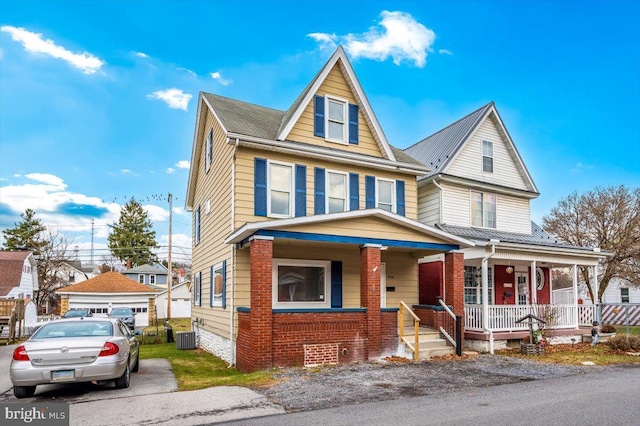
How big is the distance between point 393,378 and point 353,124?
9.27 m

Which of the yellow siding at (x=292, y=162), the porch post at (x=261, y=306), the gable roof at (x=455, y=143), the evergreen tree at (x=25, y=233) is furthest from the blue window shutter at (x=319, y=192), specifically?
the evergreen tree at (x=25, y=233)

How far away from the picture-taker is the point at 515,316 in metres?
16.7

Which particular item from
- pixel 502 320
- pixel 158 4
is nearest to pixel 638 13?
pixel 502 320

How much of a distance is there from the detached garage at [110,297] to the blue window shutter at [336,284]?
86.3 ft

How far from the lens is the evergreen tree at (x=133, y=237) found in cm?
7275

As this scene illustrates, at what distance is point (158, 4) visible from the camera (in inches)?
664

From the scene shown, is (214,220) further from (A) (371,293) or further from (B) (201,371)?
(A) (371,293)

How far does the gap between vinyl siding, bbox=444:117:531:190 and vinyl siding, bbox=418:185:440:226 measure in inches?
41.8

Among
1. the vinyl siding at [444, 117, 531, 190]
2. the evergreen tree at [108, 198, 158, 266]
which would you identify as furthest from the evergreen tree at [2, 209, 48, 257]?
the vinyl siding at [444, 117, 531, 190]

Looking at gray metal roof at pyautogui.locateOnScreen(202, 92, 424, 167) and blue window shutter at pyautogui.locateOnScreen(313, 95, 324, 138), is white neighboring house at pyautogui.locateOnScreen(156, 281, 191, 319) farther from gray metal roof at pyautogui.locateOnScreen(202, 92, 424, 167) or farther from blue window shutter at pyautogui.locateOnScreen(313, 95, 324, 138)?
blue window shutter at pyautogui.locateOnScreen(313, 95, 324, 138)

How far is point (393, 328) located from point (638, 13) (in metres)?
15.8

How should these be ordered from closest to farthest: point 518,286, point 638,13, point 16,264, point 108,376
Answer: point 108,376 → point 638,13 → point 518,286 → point 16,264

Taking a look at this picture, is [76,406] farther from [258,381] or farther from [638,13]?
[638,13]

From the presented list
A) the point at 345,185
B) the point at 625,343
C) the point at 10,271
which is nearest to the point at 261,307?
the point at 345,185
